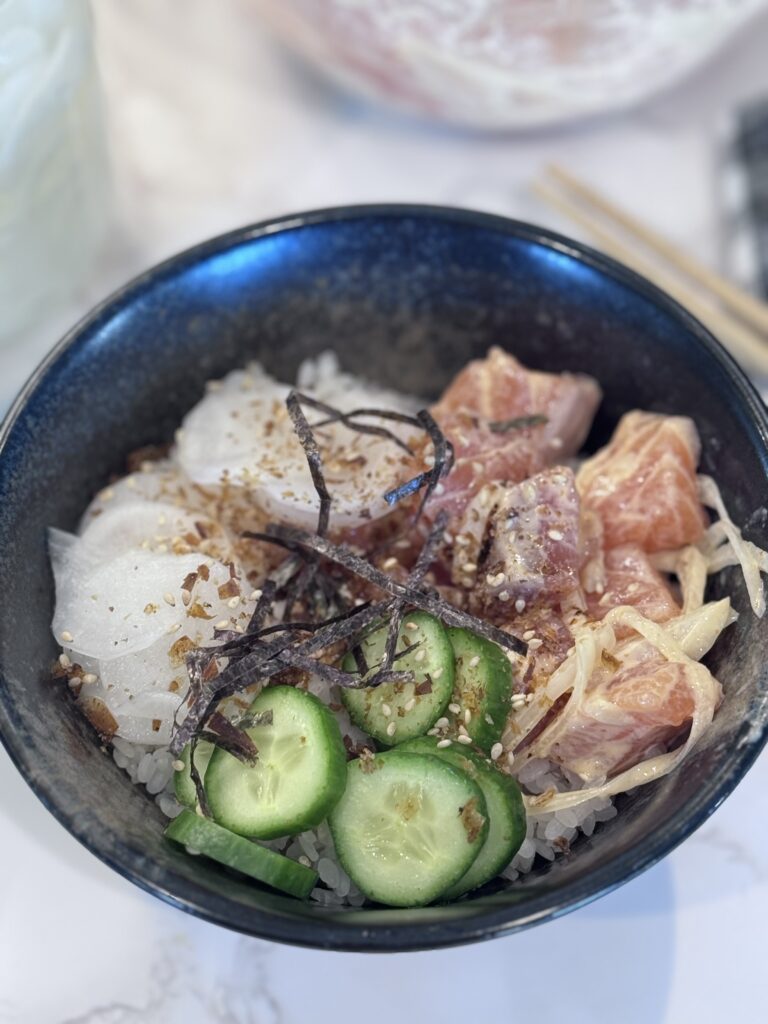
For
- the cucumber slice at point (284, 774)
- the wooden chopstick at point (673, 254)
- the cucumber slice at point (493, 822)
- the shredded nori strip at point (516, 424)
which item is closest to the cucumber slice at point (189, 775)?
the cucumber slice at point (284, 774)

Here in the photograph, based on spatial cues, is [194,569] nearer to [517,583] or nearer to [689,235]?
[517,583]

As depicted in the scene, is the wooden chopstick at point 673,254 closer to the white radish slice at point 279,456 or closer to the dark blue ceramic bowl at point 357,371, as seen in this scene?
the dark blue ceramic bowl at point 357,371

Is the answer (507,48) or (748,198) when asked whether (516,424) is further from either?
(748,198)

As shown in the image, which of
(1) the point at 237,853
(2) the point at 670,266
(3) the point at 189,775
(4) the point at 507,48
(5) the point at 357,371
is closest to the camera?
(1) the point at 237,853

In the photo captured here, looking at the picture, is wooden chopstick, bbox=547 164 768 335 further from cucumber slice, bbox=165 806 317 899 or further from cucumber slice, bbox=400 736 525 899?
cucumber slice, bbox=165 806 317 899

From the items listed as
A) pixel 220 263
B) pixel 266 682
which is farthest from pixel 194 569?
pixel 220 263

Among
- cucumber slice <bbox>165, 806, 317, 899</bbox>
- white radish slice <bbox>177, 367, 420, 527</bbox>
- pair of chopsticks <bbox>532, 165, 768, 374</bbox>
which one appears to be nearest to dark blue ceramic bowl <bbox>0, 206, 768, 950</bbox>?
cucumber slice <bbox>165, 806, 317, 899</bbox>

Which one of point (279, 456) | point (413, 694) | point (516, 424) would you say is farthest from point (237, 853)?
point (516, 424)

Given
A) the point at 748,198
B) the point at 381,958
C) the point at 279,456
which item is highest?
the point at 748,198
